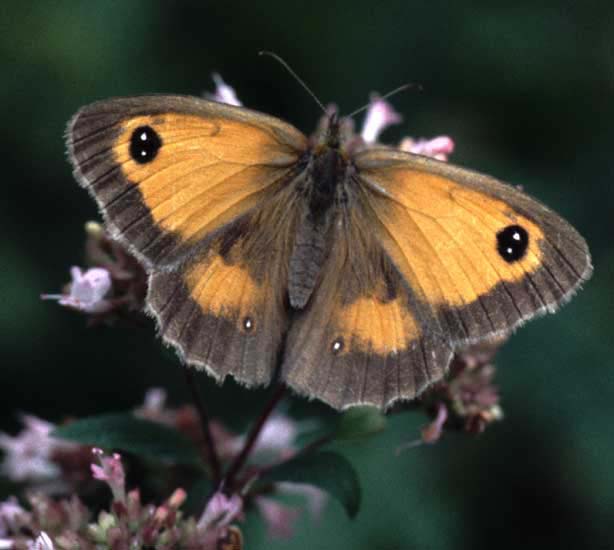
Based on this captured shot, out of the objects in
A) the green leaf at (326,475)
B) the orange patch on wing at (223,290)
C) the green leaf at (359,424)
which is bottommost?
the green leaf at (326,475)

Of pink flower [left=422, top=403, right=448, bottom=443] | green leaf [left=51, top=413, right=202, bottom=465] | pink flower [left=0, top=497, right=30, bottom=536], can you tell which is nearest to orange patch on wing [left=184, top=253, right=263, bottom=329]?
green leaf [left=51, top=413, right=202, bottom=465]

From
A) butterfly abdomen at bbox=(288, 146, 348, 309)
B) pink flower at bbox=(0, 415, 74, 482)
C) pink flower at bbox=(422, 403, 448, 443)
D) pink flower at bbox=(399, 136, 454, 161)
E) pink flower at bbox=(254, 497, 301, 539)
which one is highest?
pink flower at bbox=(399, 136, 454, 161)

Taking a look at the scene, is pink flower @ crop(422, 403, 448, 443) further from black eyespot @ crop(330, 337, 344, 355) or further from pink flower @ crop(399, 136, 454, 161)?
pink flower @ crop(399, 136, 454, 161)

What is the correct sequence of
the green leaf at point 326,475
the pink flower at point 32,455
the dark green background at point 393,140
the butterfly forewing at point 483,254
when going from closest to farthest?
the butterfly forewing at point 483,254 < the green leaf at point 326,475 < the pink flower at point 32,455 < the dark green background at point 393,140

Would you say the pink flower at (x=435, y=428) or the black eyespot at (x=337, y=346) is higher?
the black eyespot at (x=337, y=346)

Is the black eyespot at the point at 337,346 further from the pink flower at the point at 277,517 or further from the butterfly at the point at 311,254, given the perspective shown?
the pink flower at the point at 277,517

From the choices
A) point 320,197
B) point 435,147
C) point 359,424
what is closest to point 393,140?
point 435,147

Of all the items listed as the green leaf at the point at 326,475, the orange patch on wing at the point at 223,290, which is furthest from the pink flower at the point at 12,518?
the orange patch on wing at the point at 223,290
